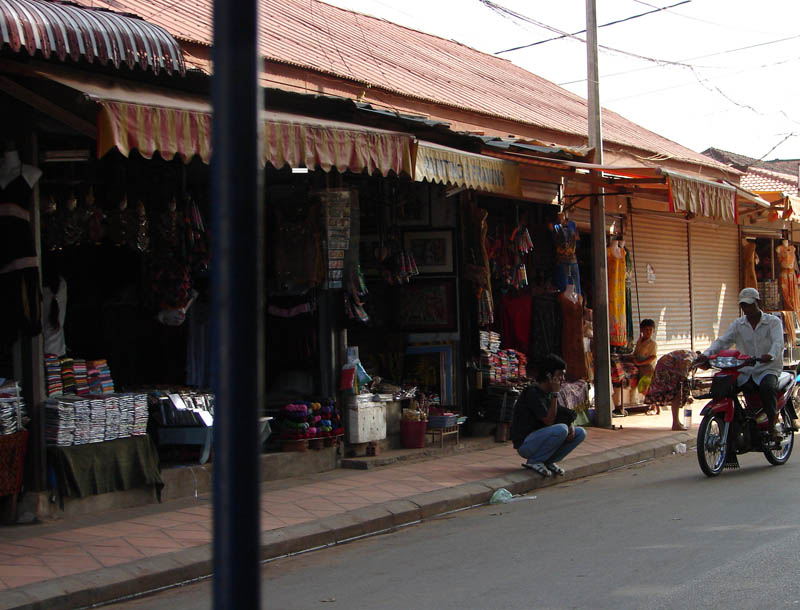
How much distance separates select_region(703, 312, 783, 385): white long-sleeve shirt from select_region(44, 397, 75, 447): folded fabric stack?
20.3ft

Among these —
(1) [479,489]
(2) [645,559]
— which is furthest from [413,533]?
(2) [645,559]

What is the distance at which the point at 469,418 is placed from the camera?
40.8 ft

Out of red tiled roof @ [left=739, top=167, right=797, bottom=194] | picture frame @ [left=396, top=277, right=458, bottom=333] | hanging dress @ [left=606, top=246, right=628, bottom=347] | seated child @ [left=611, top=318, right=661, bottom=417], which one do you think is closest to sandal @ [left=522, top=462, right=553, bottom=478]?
picture frame @ [left=396, top=277, right=458, bottom=333]

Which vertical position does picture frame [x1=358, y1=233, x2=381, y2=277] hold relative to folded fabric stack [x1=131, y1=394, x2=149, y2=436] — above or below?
above

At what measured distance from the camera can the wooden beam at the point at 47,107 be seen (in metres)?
7.16

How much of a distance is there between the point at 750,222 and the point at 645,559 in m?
16.6

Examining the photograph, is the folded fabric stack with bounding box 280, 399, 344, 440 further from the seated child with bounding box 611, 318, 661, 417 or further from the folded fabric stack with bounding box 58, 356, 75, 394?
the seated child with bounding box 611, 318, 661, 417

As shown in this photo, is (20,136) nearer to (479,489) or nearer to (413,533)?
(413,533)

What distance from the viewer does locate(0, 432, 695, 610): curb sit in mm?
5711

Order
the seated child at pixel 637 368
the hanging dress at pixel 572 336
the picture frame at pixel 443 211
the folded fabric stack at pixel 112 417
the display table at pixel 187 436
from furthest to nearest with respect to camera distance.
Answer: the seated child at pixel 637 368
the hanging dress at pixel 572 336
the picture frame at pixel 443 211
the display table at pixel 187 436
the folded fabric stack at pixel 112 417

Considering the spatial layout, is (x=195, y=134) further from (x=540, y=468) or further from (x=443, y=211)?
→ (x=443, y=211)

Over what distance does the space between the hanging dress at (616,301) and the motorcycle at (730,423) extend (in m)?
5.24

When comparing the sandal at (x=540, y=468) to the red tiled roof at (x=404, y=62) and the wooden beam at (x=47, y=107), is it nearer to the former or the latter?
the wooden beam at (x=47, y=107)

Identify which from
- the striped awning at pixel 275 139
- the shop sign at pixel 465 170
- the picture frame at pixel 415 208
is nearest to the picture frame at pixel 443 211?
the picture frame at pixel 415 208
